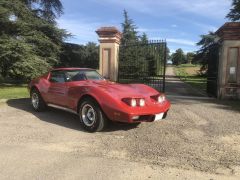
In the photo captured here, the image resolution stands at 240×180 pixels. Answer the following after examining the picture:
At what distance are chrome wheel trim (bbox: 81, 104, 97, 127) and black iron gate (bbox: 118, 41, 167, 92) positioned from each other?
639 cm

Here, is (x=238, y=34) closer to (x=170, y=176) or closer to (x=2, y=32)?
(x=170, y=176)

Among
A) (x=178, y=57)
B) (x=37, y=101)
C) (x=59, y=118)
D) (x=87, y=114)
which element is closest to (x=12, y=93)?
(x=37, y=101)

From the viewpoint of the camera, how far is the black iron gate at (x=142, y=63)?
43.5ft

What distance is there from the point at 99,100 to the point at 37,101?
9.87 feet

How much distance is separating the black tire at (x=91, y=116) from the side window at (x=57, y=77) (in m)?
1.29

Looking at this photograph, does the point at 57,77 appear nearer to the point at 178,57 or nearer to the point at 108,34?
the point at 108,34

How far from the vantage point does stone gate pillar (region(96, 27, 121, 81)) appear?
13.6 m

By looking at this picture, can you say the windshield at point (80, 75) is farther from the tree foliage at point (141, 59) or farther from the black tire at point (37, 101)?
the tree foliage at point (141, 59)

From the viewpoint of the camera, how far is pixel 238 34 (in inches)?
464

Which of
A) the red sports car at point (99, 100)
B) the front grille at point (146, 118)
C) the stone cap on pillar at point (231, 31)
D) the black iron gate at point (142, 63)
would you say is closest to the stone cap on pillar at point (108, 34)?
the black iron gate at point (142, 63)

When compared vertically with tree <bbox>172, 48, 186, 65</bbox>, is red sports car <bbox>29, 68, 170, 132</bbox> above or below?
below

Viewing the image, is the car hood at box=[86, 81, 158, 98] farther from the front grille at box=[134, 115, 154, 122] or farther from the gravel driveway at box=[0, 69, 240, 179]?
the gravel driveway at box=[0, 69, 240, 179]

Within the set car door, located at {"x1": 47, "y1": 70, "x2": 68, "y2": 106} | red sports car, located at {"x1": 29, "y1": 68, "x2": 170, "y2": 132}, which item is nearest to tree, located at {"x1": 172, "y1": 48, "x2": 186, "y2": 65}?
car door, located at {"x1": 47, "y1": 70, "x2": 68, "y2": 106}

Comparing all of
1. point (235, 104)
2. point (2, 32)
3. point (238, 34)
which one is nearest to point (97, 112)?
point (235, 104)
